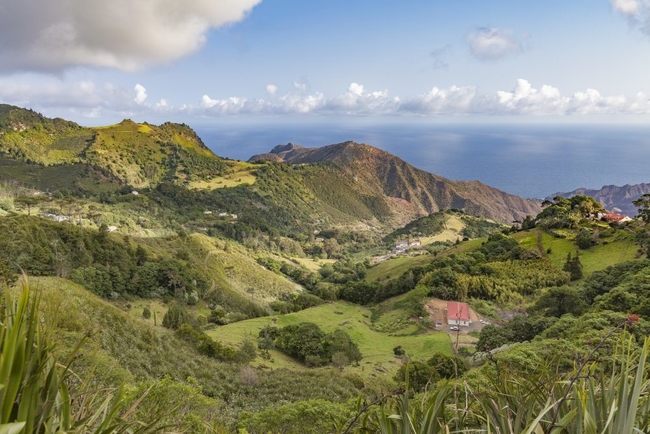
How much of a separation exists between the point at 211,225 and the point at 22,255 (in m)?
66.1

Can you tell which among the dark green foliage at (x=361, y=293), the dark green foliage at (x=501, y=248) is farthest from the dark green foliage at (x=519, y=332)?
the dark green foliage at (x=361, y=293)

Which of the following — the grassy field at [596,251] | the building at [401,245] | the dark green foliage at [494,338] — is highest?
the grassy field at [596,251]

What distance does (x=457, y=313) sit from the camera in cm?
3575

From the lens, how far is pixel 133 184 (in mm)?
130875

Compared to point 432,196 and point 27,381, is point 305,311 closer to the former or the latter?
point 27,381

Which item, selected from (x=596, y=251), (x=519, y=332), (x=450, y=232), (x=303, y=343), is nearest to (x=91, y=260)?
(x=303, y=343)

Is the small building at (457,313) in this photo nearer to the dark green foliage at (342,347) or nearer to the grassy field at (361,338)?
the grassy field at (361,338)

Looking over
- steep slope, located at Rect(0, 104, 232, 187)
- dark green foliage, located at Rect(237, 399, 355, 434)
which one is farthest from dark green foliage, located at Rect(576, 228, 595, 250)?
steep slope, located at Rect(0, 104, 232, 187)

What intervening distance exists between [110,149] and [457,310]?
14275cm

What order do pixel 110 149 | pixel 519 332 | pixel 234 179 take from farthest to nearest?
pixel 234 179, pixel 110 149, pixel 519 332

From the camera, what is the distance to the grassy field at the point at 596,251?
39906 mm

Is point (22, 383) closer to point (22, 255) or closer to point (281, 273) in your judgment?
point (22, 255)

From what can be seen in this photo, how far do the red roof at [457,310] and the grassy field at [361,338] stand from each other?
2990 mm

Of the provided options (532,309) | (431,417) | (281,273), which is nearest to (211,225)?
(281,273)
